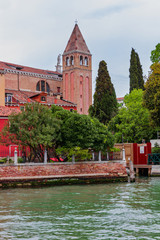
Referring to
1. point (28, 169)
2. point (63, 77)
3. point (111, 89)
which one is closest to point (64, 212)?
point (28, 169)

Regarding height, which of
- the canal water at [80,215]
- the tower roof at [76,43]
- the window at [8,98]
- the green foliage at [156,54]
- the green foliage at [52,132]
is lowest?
the canal water at [80,215]

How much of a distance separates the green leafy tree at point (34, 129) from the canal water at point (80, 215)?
575 centimetres

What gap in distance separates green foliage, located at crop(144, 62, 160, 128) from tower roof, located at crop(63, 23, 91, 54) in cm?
3394

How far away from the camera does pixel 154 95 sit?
3309cm

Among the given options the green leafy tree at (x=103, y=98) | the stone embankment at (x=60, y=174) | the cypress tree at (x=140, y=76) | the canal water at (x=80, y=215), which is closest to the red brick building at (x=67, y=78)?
the green leafy tree at (x=103, y=98)

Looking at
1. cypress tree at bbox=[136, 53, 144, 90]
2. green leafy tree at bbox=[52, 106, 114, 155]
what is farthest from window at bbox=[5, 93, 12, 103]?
green leafy tree at bbox=[52, 106, 114, 155]

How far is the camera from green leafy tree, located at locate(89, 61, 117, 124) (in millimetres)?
48906

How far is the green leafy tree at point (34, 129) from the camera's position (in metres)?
25.7

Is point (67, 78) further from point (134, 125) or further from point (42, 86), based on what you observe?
point (134, 125)

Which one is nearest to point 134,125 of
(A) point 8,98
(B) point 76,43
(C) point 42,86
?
(A) point 8,98

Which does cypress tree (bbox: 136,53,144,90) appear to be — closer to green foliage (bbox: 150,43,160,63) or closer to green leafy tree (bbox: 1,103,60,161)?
green foliage (bbox: 150,43,160,63)

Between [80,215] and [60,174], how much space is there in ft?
39.4

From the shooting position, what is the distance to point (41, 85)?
61562 millimetres

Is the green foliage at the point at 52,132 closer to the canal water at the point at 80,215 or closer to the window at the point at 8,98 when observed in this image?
the canal water at the point at 80,215
